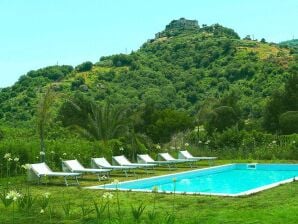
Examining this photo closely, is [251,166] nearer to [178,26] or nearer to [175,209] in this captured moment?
[175,209]

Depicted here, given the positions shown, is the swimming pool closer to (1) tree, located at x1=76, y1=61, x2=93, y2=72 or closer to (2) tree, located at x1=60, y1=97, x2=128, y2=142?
(2) tree, located at x1=60, y1=97, x2=128, y2=142

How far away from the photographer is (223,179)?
17.2 m

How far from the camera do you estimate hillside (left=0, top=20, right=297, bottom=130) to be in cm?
4147

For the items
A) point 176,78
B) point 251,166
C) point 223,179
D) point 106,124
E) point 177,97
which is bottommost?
point 223,179

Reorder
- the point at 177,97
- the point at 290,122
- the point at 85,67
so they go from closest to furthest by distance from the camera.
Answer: the point at 290,122
the point at 177,97
the point at 85,67

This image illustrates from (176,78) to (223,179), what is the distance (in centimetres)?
3115

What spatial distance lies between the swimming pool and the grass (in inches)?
81.4

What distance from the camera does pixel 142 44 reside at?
6669 centimetres

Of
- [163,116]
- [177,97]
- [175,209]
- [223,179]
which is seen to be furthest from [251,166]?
[177,97]

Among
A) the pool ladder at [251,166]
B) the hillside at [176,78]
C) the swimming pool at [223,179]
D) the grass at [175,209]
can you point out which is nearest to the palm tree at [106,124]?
the swimming pool at [223,179]

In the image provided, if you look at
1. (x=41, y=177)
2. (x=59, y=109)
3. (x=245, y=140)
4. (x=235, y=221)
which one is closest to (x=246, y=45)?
(x=59, y=109)

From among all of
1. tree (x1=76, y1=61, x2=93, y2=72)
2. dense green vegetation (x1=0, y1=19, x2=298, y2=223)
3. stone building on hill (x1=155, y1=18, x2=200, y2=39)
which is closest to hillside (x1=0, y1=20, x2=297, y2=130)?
tree (x1=76, y1=61, x2=93, y2=72)

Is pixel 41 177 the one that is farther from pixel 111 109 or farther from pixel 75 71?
pixel 75 71

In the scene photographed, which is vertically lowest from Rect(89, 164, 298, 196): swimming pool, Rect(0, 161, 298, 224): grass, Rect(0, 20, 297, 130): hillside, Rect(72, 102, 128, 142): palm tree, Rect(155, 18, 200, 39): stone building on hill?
Rect(89, 164, 298, 196): swimming pool
